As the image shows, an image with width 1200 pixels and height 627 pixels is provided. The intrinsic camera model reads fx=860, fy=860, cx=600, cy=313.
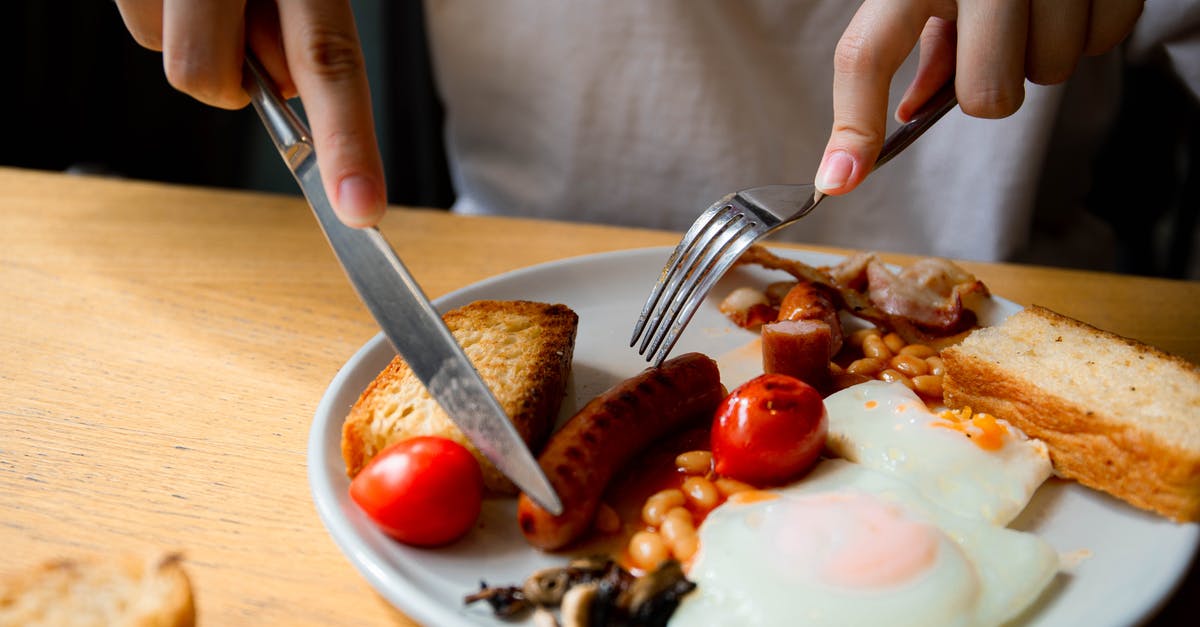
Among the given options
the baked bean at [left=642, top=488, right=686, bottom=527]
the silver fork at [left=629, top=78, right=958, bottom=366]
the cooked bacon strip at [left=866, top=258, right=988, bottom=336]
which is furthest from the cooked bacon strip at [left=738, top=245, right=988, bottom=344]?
the baked bean at [left=642, top=488, right=686, bottom=527]

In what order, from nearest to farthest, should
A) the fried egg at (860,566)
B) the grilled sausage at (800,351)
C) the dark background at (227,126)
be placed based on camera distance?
the fried egg at (860,566) → the grilled sausage at (800,351) → the dark background at (227,126)

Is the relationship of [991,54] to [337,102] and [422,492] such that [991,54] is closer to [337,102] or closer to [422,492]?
[337,102]

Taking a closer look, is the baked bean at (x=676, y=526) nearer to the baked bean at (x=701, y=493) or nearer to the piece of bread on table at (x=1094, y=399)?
the baked bean at (x=701, y=493)

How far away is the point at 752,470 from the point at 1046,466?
48 centimetres

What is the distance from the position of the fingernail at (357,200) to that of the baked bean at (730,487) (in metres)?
Result: 0.70

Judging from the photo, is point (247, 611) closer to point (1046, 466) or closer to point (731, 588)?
point (731, 588)

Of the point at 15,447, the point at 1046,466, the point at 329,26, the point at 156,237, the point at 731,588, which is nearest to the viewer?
the point at 731,588

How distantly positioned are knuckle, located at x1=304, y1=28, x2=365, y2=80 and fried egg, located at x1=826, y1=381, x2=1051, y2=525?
99 cm

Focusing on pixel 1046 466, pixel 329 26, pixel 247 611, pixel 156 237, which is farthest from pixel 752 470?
pixel 156 237

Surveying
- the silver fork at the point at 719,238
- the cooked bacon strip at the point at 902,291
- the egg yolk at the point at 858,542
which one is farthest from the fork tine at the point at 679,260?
the egg yolk at the point at 858,542

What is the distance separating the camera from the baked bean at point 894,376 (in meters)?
1.73

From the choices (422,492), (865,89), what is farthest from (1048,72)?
(422,492)

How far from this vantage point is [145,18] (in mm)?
1693

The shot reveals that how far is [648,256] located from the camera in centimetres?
220
